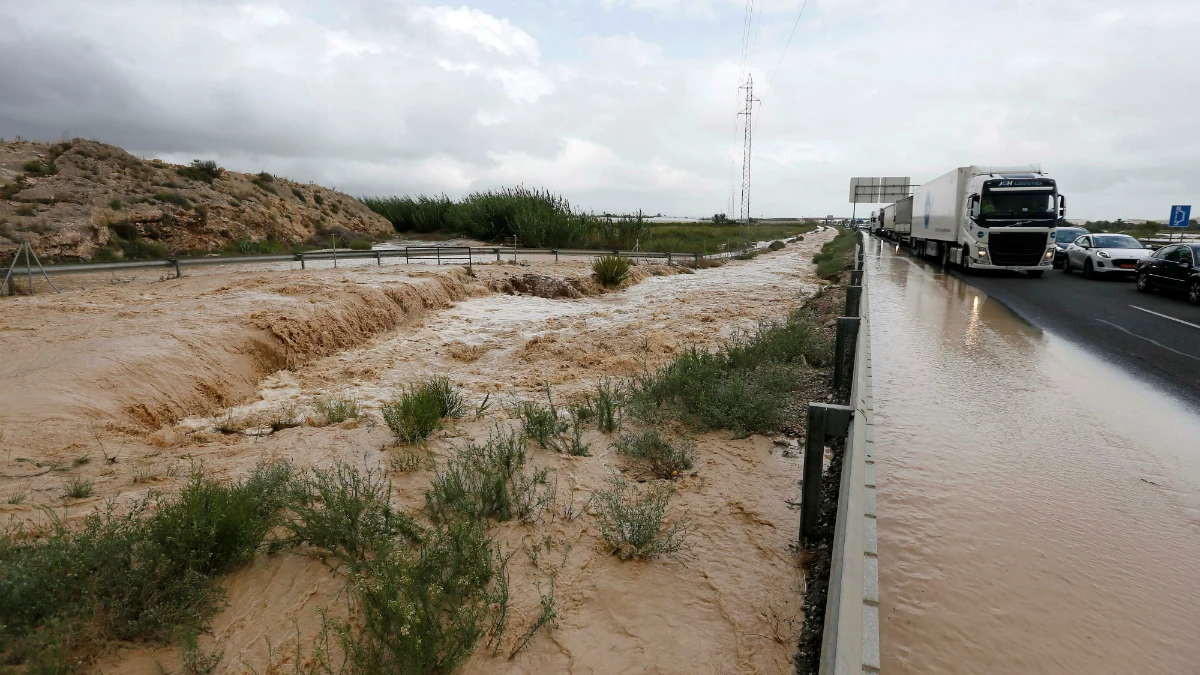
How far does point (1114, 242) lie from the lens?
69.2 ft

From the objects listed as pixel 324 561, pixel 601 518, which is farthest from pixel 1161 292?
pixel 324 561

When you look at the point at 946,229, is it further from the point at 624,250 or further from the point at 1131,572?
the point at 1131,572

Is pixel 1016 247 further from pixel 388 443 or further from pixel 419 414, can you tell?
pixel 388 443

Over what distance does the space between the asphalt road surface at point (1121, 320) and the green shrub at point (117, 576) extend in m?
10.0

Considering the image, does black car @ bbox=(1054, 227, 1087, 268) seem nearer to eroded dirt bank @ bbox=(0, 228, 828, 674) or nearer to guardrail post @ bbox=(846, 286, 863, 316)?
eroded dirt bank @ bbox=(0, 228, 828, 674)

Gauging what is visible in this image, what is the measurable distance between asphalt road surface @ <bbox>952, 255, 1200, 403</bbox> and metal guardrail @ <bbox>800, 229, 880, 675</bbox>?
21.1 ft

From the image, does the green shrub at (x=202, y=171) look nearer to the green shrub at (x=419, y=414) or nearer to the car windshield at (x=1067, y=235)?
the green shrub at (x=419, y=414)

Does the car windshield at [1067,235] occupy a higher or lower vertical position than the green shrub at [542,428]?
higher

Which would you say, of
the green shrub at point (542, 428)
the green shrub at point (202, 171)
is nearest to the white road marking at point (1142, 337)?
the green shrub at point (542, 428)

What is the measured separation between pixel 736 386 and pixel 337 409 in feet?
15.7

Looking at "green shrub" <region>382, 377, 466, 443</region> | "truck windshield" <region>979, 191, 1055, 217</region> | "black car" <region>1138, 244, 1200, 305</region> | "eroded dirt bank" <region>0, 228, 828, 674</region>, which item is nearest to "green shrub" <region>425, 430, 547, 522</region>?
"eroded dirt bank" <region>0, 228, 828, 674</region>

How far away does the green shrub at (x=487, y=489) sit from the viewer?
14.2ft

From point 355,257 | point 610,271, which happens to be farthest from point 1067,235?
point 355,257

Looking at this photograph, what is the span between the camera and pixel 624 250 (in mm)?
29938
